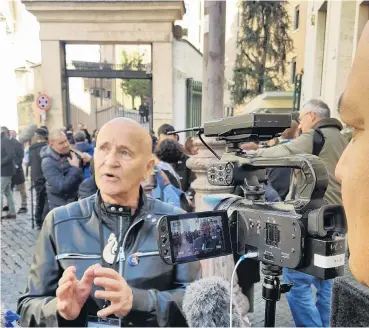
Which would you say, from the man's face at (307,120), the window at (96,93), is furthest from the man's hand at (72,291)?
the window at (96,93)

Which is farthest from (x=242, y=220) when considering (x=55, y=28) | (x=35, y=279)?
(x=55, y=28)

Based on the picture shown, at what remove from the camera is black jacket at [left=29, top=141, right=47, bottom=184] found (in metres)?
6.18

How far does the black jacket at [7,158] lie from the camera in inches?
272

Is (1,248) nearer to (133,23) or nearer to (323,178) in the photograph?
(323,178)

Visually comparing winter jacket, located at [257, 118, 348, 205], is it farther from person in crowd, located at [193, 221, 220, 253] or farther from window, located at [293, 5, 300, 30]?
window, located at [293, 5, 300, 30]

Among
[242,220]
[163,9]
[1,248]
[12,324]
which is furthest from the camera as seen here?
[163,9]

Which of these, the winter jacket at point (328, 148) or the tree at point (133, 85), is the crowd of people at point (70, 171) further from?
the tree at point (133, 85)

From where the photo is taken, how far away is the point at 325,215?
1043mm

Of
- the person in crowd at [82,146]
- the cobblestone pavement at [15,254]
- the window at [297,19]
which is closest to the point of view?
the cobblestone pavement at [15,254]

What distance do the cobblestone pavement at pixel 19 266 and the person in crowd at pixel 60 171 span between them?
93 centimetres

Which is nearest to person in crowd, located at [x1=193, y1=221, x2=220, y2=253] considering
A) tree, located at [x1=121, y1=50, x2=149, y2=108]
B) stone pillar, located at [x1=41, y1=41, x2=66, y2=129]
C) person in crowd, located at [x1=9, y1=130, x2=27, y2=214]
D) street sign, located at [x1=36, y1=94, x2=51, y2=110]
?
person in crowd, located at [x1=9, y1=130, x2=27, y2=214]

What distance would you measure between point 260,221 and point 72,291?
2.22 feet

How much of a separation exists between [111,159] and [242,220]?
0.69 meters

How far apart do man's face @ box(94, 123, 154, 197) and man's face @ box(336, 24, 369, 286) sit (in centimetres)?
103
